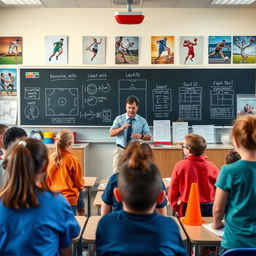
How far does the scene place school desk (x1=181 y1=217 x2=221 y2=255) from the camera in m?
1.92

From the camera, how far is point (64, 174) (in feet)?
9.72

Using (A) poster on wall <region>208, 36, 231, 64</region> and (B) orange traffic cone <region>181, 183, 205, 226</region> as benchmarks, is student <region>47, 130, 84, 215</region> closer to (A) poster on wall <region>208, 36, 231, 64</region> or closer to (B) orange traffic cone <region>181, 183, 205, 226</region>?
(B) orange traffic cone <region>181, 183, 205, 226</region>

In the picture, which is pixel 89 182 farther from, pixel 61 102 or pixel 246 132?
pixel 61 102

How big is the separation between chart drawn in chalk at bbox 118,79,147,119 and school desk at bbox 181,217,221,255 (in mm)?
3625

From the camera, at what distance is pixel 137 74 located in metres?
5.64

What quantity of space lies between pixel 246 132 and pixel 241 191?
1.01 ft

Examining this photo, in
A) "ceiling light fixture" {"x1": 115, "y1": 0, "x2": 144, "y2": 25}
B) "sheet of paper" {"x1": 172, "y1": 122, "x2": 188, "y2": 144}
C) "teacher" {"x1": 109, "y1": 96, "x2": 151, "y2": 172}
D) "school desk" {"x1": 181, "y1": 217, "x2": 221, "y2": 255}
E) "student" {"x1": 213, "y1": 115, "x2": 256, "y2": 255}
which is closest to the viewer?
"student" {"x1": 213, "y1": 115, "x2": 256, "y2": 255}

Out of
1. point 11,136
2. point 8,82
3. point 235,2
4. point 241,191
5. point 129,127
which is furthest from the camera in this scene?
point 8,82

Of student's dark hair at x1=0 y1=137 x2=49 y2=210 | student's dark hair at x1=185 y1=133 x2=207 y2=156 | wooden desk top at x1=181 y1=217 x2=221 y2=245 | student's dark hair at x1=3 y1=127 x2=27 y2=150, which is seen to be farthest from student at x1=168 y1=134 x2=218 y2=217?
student's dark hair at x1=0 y1=137 x2=49 y2=210

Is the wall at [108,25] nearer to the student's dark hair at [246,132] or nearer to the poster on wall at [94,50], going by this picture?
the poster on wall at [94,50]

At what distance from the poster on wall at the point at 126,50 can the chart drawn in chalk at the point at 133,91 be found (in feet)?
1.11

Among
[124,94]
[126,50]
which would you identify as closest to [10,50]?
[126,50]

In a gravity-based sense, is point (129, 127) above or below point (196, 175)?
above

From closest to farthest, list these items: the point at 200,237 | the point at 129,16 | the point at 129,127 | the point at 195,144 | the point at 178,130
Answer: the point at 200,237, the point at 195,144, the point at 129,16, the point at 129,127, the point at 178,130
